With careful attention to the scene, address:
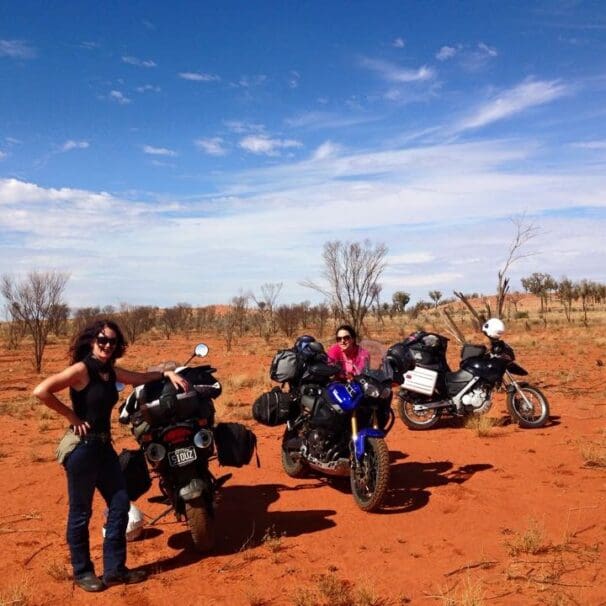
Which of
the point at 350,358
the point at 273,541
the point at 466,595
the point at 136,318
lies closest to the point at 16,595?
the point at 273,541

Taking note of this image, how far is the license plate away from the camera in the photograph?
452 cm

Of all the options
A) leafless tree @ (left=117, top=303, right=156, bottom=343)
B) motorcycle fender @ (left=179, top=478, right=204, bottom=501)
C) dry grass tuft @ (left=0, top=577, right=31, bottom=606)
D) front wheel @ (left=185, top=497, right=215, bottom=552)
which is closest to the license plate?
motorcycle fender @ (left=179, top=478, right=204, bottom=501)

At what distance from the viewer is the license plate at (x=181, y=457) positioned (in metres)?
4.52

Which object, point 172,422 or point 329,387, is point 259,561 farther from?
point 329,387

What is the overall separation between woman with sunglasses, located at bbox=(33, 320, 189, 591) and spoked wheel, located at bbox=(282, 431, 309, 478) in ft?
8.10

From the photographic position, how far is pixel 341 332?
6719 millimetres

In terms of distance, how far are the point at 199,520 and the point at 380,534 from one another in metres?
1.53

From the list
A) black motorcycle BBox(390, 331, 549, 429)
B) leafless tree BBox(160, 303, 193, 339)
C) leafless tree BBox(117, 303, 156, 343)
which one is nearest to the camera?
black motorcycle BBox(390, 331, 549, 429)

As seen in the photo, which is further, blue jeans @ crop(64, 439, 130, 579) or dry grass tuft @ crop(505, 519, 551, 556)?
dry grass tuft @ crop(505, 519, 551, 556)

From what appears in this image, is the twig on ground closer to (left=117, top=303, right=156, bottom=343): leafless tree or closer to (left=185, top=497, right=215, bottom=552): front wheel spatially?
(left=185, top=497, right=215, bottom=552): front wheel

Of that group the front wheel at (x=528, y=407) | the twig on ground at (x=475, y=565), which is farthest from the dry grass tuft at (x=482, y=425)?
the twig on ground at (x=475, y=565)

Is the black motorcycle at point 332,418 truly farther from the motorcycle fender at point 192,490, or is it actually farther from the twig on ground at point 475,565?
the motorcycle fender at point 192,490

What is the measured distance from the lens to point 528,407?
350 inches

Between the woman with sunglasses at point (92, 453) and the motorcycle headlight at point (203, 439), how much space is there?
23.8 inches
